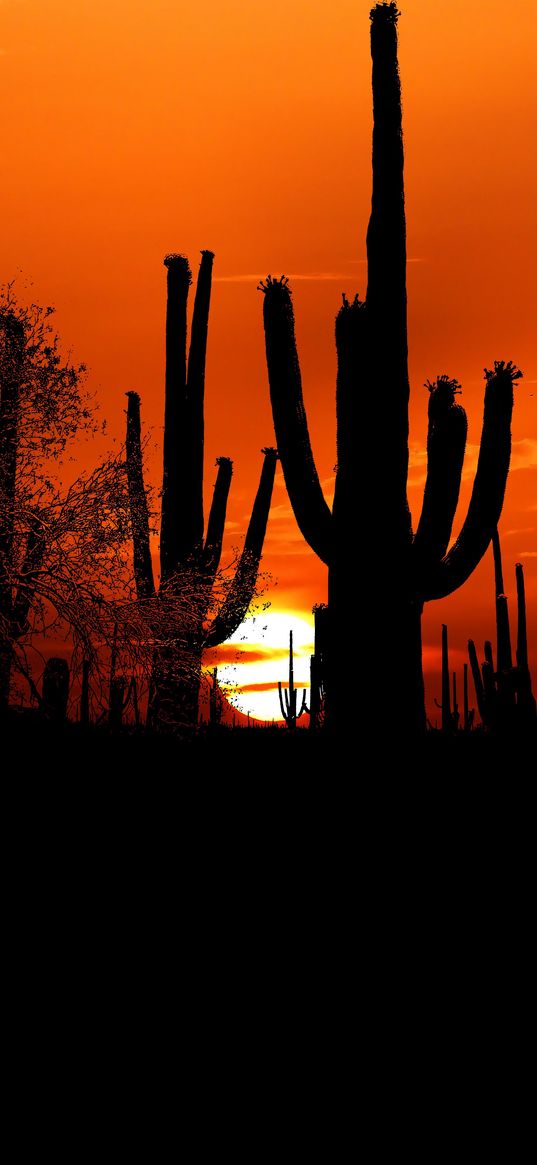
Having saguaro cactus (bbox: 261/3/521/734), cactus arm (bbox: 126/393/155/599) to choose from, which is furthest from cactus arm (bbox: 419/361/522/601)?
cactus arm (bbox: 126/393/155/599)

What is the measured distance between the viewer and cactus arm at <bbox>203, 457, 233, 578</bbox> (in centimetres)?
2064

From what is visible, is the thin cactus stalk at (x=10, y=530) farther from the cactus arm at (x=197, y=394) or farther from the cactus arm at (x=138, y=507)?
the cactus arm at (x=197, y=394)

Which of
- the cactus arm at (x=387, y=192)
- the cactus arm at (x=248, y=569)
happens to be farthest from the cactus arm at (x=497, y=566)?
the cactus arm at (x=387, y=192)

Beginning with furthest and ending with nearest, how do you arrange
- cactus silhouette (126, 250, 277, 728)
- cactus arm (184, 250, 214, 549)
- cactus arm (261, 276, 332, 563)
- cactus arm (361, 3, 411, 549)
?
cactus arm (184, 250, 214, 549) < cactus silhouette (126, 250, 277, 728) < cactus arm (261, 276, 332, 563) < cactus arm (361, 3, 411, 549)

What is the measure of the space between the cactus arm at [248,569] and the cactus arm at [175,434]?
0.95m

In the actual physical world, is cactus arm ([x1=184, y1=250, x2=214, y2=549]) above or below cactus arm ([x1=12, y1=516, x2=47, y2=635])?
above

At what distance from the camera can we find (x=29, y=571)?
51.1ft

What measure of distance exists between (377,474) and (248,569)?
577cm

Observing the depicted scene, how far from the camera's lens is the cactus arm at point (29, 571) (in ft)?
50.9

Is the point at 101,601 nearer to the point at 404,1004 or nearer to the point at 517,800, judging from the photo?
the point at 517,800

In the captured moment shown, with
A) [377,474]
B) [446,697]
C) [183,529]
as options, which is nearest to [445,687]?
[446,697]

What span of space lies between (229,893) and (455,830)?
3028mm

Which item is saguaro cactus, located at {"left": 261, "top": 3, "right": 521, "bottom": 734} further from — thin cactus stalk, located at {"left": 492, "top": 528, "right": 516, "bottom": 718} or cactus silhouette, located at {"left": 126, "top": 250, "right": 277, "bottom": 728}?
thin cactus stalk, located at {"left": 492, "top": 528, "right": 516, "bottom": 718}

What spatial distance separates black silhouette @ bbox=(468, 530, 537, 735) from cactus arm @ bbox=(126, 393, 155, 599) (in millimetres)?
5971
